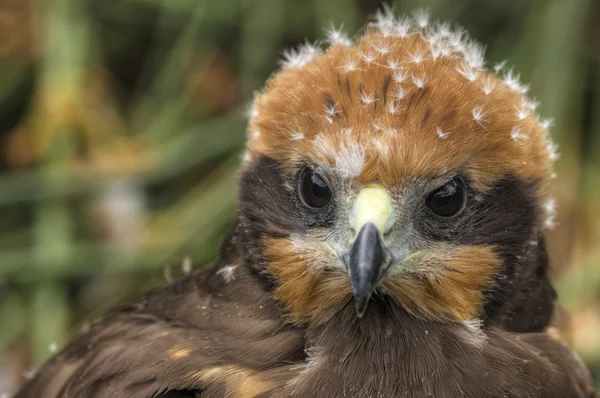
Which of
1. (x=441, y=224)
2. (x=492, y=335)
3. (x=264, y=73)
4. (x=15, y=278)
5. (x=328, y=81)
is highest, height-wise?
(x=264, y=73)

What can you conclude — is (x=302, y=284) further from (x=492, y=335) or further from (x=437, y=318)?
(x=492, y=335)

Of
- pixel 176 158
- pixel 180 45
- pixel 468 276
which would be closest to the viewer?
pixel 468 276

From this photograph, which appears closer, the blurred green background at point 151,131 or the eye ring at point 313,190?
the eye ring at point 313,190

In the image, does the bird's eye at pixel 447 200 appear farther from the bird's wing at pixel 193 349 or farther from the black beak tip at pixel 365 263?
the bird's wing at pixel 193 349

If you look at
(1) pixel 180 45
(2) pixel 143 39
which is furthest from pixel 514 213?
(2) pixel 143 39

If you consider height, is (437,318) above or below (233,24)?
below

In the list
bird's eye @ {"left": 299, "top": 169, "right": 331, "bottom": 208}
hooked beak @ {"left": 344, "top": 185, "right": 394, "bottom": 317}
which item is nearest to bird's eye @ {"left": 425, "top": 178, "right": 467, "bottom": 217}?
hooked beak @ {"left": 344, "top": 185, "right": 394, "bottom": 317}

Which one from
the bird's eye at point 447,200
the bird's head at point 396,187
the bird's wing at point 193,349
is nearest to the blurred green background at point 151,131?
the bird's wing at point 193,349

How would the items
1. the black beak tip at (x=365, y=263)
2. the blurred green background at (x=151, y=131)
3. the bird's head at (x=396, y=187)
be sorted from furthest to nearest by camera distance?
the blurred green background at (x=151, y=131), the bird's head at (x=396, y=187), the black beak tip at (x=365, y=263)

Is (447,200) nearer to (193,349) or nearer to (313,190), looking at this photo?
(313,190)
